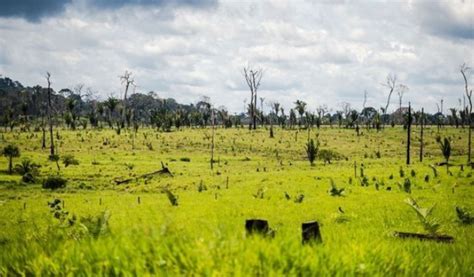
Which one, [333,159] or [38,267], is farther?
[333,159]

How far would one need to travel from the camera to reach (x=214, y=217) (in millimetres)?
18328

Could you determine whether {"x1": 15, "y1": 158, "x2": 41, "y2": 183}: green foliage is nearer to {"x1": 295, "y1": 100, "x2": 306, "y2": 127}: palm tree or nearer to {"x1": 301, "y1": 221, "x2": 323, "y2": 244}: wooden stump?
{"x1": 301, "y1": 221, "x2": 323, "y2": 244}: wooden stump

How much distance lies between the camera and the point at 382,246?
14.7ft

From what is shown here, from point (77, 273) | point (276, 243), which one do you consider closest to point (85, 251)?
point (77, 273)

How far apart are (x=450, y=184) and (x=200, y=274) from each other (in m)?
29.6

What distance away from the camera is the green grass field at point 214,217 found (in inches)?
146

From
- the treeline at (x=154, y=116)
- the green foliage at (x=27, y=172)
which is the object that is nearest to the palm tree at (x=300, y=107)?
the treeline at (x=154, y=116)

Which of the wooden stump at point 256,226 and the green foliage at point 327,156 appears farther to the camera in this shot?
the green foliage at point 327,156

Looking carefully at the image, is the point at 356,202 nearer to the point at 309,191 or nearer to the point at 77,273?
the point at 309,191

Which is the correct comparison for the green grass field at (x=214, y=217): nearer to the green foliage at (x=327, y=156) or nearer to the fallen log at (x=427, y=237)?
the fallen log at (x=427, y=237)

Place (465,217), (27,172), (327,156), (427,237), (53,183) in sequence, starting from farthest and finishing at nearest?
(327,156)
(27,172)
(53,183)
(465,217)
(427,237)

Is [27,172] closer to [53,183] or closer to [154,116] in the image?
[53,183]

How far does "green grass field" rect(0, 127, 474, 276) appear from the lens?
3.71 m

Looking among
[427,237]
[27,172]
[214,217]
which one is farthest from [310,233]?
[27,172]
